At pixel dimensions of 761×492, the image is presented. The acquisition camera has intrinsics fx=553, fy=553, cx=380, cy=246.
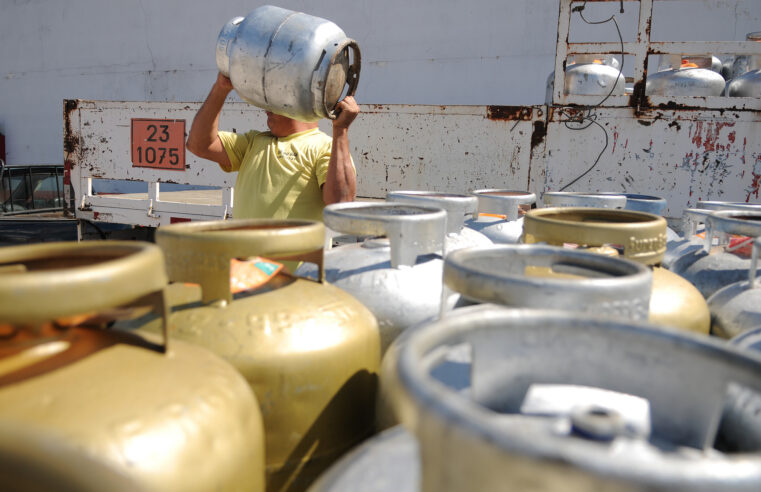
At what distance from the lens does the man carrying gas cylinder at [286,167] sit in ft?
6.34

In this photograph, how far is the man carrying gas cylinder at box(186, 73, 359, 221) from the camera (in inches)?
76.1

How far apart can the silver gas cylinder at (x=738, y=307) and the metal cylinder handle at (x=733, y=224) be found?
0.13 m

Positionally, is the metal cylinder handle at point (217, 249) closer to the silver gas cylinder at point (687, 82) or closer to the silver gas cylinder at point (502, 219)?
the silver gas cylinder at point (502, 219)

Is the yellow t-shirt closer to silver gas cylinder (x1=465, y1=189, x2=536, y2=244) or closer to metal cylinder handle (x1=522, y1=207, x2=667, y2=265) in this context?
silver gas cylinder (x1=465, y1=189, x2=536, y2=244)

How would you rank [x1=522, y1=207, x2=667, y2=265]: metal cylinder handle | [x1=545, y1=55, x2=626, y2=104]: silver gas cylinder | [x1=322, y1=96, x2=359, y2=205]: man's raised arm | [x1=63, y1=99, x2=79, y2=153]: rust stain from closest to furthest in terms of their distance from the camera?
[x1=522, y1=207, x2=667, y2=265]: metal cylinder handle < [x1=322, y1=96, x2=359, y2=205]: man's raised arm < [x1=545, y1=55, x2=626, y2=104]: silver gas cylinder < [x1=63, y1=99, x2=79, y2=153]: rust stain

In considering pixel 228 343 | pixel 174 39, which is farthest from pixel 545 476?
pixel 174 39

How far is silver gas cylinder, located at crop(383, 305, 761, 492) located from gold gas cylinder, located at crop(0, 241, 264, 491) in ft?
0.79

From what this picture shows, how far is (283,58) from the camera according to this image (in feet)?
5.12

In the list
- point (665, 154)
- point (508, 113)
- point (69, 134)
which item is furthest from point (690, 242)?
point (69, 134)

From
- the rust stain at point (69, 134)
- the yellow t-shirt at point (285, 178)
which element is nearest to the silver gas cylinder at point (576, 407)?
the yellow t-shirt at point (285, 178)

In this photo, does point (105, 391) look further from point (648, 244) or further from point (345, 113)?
point (345, 113)

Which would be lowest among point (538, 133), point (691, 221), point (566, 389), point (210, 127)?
point (566, 389)

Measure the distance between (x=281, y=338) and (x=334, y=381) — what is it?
0.41ft

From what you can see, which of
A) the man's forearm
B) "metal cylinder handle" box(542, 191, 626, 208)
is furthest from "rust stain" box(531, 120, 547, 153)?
the man's forearm
